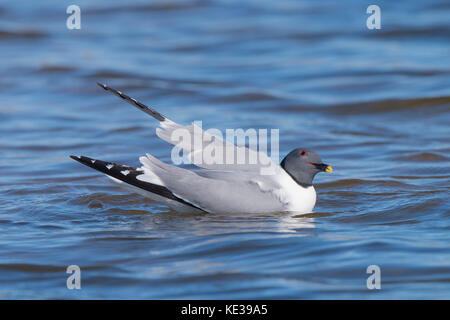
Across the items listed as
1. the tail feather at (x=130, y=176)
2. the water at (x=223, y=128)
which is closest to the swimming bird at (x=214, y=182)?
the tail feather at (x=130, y=176)

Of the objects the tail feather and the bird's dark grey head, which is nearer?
the tail feather

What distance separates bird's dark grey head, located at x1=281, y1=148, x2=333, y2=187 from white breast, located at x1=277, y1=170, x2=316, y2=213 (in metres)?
0.05

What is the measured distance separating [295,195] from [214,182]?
0.63 metres

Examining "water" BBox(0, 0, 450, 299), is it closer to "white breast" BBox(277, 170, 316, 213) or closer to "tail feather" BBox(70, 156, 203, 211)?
"white breast" BBox(277, 170, 316, 213)

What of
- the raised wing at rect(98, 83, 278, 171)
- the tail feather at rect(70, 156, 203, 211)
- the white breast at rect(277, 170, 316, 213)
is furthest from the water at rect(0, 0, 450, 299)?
the raised wing at rect(98, 83, 278, 171)

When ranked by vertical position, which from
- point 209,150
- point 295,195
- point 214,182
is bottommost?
point 295,195

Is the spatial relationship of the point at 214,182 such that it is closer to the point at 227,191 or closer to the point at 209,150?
the point at 227,191

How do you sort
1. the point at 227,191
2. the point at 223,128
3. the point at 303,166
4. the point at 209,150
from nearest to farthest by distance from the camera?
the point at 227,191 < the point at 209,150 < the point at 303,166 < the point at 223,128

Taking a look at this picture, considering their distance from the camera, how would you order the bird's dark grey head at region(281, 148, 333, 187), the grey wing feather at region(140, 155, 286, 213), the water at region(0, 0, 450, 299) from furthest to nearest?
the bird's dark grey head at region(281, 148, 333, 187), the grey wing feather at region(140, 155, 286, 213), the water at region(0, 0, 450, 299)

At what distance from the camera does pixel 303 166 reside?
650cm

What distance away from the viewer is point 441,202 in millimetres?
6590

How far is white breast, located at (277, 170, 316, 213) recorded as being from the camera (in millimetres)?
6340

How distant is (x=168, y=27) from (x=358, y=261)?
11.4 m

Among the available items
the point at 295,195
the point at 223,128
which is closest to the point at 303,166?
the point at 295,195
